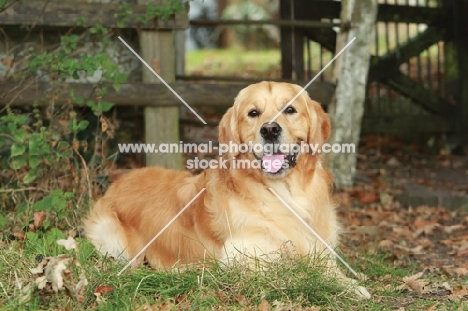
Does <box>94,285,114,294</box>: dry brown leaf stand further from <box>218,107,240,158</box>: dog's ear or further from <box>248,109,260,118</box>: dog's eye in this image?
<box>248,109,260,118</box>: dog's eye

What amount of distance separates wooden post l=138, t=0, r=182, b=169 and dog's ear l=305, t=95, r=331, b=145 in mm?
2276

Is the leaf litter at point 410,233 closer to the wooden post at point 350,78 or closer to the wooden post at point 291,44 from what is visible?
the wooden post at point 350,78

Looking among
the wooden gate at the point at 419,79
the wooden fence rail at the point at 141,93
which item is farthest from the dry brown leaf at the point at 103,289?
the wooden gate at the point at 419,79

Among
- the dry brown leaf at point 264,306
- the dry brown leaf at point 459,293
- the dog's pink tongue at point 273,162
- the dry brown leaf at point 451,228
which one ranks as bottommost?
the dry brown leaf at point 451,228

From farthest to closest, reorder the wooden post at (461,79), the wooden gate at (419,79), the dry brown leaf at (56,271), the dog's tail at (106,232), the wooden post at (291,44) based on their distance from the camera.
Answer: the wooden post at (461,79) < the wooden gate at (419,79) < the wooden post at (291,44) < the dog's tail at (106,232) < the dry brown leaf at (56,271)

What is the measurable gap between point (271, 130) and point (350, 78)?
321 cm

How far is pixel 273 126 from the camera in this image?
14.6 ft

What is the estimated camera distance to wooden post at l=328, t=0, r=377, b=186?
737 centimetres

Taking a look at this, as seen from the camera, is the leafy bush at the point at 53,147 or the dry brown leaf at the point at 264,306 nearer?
the dry brown leaf at the point at 264,306

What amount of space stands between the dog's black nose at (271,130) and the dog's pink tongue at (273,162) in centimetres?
14

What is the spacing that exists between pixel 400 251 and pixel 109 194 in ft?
7.51

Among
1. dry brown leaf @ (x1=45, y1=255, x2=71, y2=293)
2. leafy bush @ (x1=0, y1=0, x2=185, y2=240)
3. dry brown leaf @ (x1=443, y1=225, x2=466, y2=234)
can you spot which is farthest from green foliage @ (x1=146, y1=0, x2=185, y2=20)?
dry brown leaf @ (x1=45, y1=255, x2=71, y2=293)

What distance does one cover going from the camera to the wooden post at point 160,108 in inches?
265

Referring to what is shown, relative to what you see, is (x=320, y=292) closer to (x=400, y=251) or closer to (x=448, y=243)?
(x=400, y=251)
